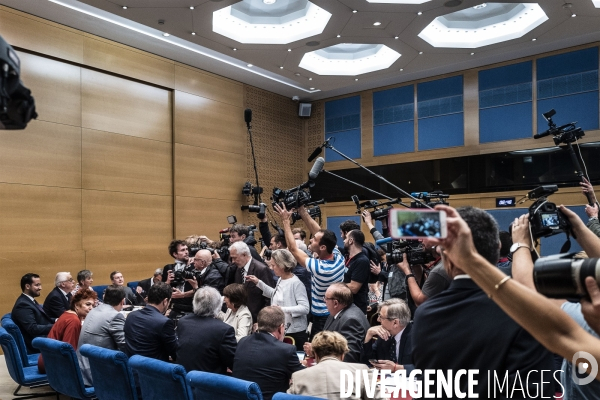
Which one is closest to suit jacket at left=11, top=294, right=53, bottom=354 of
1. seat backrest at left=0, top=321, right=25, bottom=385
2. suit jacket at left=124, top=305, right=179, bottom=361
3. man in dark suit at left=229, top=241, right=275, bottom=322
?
seat backrest at left=0, top=321, right=25, bottom=385

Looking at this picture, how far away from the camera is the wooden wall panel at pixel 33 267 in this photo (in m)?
7.32

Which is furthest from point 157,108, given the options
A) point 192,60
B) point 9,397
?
point 9,397

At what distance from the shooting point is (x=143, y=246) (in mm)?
9211

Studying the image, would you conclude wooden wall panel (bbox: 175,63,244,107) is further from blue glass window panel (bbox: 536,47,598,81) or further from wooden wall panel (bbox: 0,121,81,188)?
blue glass window panel (bbox: 536,47,598,81)

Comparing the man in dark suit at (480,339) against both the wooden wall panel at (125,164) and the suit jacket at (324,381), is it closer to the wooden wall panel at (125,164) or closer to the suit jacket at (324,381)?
the suit jacket at (324,381)

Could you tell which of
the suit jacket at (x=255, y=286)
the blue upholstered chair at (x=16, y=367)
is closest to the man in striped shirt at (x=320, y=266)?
the suit jacket at (x=255, y=286)

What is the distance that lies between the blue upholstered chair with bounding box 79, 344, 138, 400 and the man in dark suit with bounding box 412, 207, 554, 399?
8.04 feet

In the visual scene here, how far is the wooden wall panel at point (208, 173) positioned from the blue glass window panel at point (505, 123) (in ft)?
16.9

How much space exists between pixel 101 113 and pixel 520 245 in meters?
8.41

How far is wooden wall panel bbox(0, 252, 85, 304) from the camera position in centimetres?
732

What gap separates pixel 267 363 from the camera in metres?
2.94

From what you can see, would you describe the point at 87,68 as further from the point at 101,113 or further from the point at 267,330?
the point at 267,330

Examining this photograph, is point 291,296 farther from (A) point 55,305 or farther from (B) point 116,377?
(A) point 55,305

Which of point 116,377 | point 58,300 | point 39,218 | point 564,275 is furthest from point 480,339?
point 39,218
